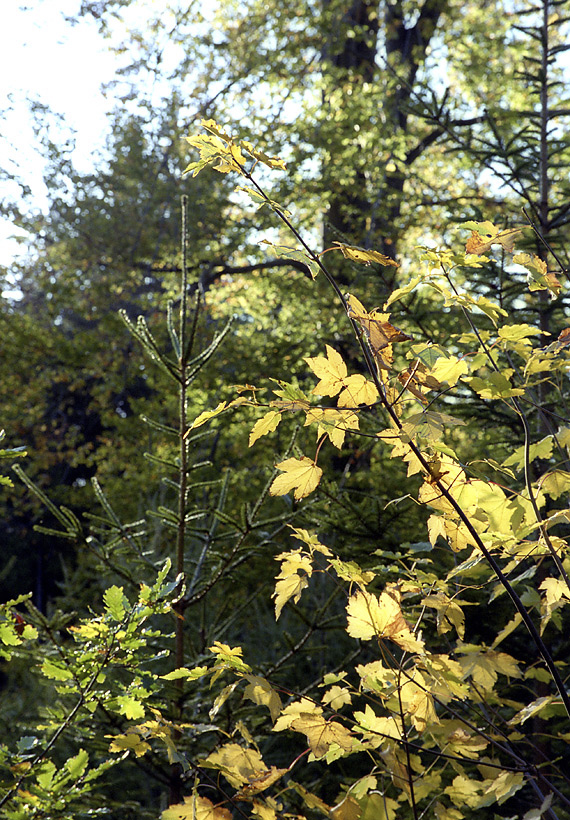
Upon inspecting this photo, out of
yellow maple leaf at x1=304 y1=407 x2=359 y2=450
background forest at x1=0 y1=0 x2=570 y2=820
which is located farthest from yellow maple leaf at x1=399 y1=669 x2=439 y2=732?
yellow maple leaf at x1=304 y1=407 x2=359 y2=450

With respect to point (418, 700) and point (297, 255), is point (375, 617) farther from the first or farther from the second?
point (297, 255)

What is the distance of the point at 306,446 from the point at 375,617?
15.4ft

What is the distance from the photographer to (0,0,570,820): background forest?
1296 millimetres

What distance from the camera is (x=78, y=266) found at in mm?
9047

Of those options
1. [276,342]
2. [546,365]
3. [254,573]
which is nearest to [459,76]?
[276,342]

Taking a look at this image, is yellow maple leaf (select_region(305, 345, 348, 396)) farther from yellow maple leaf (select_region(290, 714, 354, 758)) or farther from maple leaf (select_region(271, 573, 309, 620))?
yellow maple leaf (select_region(290, 714, 354, 758))

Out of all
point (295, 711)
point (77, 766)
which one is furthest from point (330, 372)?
point (77, 766)

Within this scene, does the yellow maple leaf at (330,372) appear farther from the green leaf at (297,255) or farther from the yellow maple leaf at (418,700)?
the yellow maple leaf at (418,700)

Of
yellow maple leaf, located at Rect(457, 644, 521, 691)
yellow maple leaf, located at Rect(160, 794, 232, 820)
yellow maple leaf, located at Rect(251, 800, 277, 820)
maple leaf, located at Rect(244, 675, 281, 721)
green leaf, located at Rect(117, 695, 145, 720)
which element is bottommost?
yellow maple leaf, located at Rect(251, 800, 277, 820)

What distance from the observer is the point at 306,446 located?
19.7 ft

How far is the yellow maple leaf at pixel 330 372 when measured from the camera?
120 cm

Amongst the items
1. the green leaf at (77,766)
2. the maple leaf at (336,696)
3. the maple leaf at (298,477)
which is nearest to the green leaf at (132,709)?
the green leaf at (77,766)

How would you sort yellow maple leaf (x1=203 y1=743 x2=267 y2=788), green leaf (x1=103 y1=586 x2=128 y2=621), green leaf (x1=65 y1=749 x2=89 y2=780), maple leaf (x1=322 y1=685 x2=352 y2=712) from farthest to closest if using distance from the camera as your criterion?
1. green leaf (x1=65 y1=749 x2=89 y2=780)
2. green leaf (x1=103 y1=586 x2=128 y2=621)
3. maple leaf (x1=322 y1=685 x2=352 y2=712)
4. yellow maple leaf (x1=203 y1=743 x2=267 y2=788)

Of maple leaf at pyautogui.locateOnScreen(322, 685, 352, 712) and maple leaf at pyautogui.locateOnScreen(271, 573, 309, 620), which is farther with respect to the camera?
maple leaf at pyautogui.locateOnScreen(322, 685, 352, 712)
